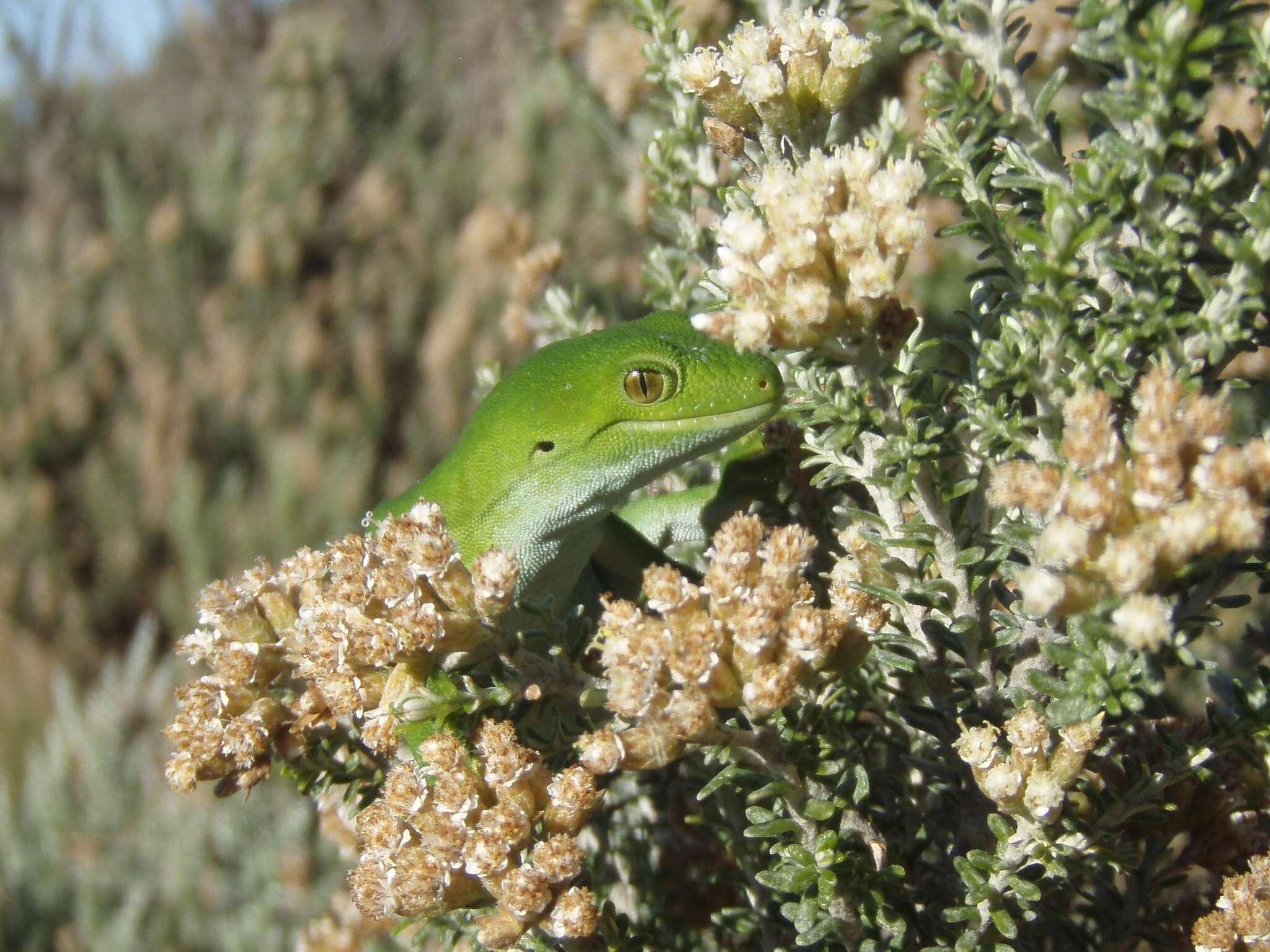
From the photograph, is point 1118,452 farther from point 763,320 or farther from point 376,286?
point 376,286

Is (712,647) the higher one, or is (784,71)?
(784,71)

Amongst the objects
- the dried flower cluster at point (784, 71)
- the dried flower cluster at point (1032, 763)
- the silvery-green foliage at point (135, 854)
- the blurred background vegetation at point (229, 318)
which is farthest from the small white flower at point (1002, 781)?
the silvery-green foliage at point (135, 854)

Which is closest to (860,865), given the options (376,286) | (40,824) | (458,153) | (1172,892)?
(1172,892)

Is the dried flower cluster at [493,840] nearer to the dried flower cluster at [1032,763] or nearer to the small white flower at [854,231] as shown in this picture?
the dried flower cluster at [1032,763]

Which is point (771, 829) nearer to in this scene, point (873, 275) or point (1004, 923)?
point (1004, 923)

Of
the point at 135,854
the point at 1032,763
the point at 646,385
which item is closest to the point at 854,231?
the point at 1032,763

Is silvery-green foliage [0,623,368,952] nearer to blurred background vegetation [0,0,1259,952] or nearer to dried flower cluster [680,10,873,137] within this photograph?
blurred background vegetation [0,0,1259,952]

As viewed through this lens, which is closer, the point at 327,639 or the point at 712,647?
the point at 712,647

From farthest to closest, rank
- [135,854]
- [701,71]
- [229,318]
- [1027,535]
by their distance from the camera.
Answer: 1. [229,318]
2. [135,854]
3. [701,71]
4. [1027,535]
